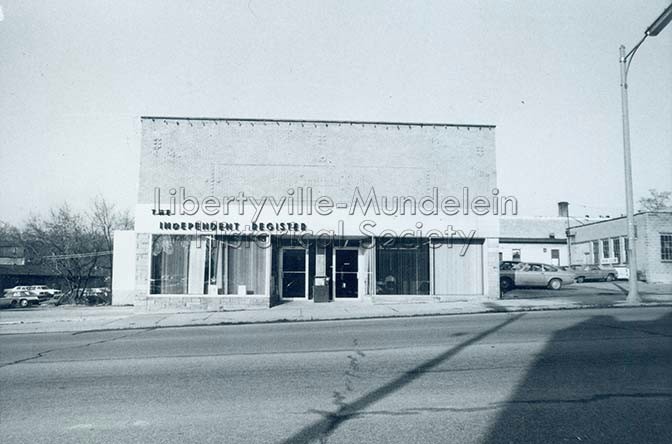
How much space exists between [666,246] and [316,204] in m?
24.4

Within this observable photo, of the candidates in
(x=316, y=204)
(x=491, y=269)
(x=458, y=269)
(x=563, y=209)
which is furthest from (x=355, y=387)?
(x=563, y=209)

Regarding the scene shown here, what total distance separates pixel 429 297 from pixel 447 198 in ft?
13.8

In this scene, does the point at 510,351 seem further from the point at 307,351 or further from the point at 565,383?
the point at 307,351

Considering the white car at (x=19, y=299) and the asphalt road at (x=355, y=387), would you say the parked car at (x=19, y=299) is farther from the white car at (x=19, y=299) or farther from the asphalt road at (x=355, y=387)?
the asphalt road at (x=355, y=387)

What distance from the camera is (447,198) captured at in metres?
21.4

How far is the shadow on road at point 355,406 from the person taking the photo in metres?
5.35

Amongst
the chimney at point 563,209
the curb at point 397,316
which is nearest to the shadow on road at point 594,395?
A: the curb at point 397,316

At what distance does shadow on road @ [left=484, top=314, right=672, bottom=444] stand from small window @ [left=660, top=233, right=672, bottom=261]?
84.6 feet

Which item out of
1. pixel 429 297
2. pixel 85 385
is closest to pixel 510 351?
pixel 85 385

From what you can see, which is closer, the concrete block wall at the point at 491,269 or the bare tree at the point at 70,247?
the concrete block wall at the point at 491,269

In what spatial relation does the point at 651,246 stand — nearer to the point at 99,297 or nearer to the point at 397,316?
the point at 397,316

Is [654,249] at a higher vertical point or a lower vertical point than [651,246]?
lower

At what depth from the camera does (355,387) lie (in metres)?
7.23

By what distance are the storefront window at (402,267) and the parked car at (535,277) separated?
705 centimetres
